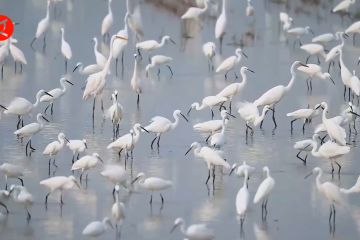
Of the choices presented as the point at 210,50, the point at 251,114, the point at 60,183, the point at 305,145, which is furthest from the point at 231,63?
the point at 60,183

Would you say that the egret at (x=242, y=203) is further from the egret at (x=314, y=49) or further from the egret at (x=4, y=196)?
the egret at (x=314, y=49)

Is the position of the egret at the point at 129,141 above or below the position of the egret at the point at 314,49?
below

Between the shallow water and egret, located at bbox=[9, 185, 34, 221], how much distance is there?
0.15 meters

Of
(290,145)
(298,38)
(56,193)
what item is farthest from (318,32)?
(56,193)

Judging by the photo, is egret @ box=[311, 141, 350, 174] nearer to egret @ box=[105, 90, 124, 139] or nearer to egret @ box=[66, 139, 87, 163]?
egret @ box=[66, 139, 87, 163]

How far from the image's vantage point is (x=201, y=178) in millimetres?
12289

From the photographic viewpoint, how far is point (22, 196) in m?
10.6

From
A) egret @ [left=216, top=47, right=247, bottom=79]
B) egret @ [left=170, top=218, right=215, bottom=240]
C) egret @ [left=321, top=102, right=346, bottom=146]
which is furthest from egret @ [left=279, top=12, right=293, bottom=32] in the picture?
egret @ [left=170, top=218, right=215, bottom=240]

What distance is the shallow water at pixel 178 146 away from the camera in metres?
10.6

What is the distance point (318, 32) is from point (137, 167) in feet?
34.6

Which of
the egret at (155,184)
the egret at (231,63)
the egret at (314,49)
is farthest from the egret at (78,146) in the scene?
the egret at (314,49)

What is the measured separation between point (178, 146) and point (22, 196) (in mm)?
3615

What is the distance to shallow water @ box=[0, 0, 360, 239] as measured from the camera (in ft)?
34.8

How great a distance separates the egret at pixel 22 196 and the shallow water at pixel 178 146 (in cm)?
15
